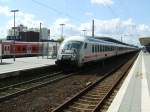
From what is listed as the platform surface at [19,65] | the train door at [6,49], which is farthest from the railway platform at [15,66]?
the train door at [6,49]

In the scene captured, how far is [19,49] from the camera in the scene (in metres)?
51.3

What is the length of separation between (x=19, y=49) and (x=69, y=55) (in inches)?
1116

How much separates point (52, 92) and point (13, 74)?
6.14m

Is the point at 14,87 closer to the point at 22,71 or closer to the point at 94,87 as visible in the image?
the point at 94,87

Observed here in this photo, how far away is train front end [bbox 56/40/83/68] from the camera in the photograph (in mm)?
23984

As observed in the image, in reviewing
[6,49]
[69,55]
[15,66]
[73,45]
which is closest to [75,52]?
[69,55]

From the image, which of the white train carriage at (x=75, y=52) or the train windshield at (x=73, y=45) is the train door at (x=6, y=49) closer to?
the white train carriage at (x=75, y=52)

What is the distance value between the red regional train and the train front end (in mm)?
18156

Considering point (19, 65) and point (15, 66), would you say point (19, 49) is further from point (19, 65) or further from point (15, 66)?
point (15, 66)

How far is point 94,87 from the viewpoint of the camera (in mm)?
16891

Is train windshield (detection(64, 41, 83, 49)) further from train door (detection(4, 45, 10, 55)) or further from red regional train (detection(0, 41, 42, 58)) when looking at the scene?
train door (detection(4, 45, 10, 55))

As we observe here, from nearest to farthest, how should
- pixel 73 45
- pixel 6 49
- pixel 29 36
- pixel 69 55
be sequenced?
pixel 69 55 → pixel 73 45 → pixel 6 49 → pixel 29 36

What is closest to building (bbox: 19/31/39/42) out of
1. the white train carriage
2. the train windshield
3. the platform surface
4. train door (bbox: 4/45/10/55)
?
train door (bbox: 4/45/10/55)

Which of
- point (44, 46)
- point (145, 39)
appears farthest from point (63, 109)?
point (145, 39)
